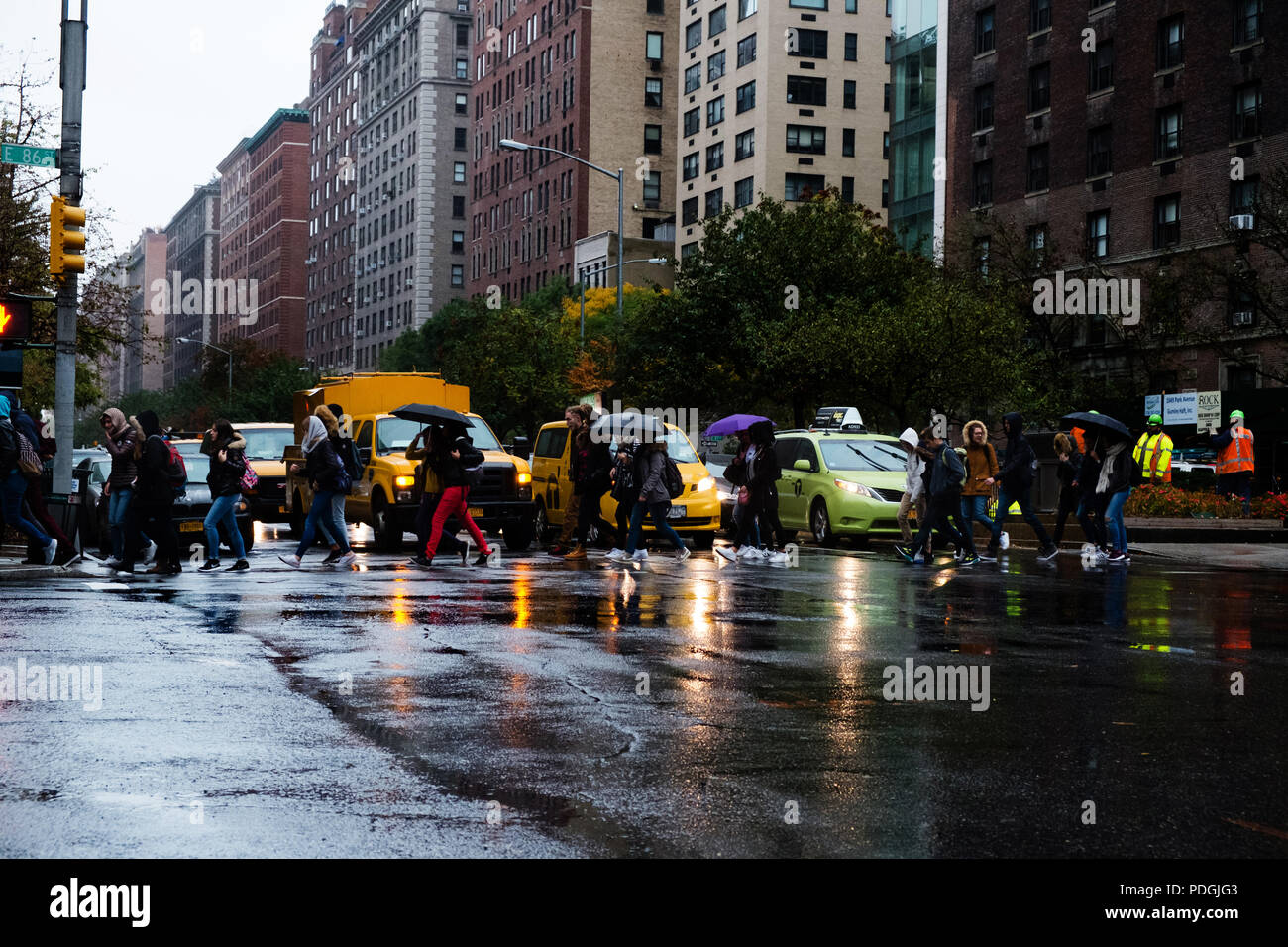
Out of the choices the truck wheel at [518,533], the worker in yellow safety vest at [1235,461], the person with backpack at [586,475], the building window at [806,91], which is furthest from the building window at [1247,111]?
the building window at [806,91]

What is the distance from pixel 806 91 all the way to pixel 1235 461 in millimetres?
61059

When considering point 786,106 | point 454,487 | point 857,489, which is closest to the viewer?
point 454,487

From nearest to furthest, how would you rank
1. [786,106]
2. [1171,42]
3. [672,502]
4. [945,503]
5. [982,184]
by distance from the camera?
1. [945,503]
2. [672,502]
3. [1171,42]
4. [982,184]
5. [786,106]

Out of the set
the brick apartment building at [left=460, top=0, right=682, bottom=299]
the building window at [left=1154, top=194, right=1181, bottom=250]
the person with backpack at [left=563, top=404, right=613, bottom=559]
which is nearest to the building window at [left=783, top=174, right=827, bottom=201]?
the brick apartment building at [left=460, top=0, right=682, bottom=299]

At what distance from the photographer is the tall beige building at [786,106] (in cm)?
8450

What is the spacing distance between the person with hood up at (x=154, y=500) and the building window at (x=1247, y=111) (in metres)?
38.0

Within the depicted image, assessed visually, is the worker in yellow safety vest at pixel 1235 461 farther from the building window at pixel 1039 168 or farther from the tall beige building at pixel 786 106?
the tall beige building at pixel 786 106

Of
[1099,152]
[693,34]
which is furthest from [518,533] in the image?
[693,34]

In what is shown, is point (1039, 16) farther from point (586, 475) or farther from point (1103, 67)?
point (586, 475)

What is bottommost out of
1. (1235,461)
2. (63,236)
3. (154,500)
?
(154,500)

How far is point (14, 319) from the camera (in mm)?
18125
